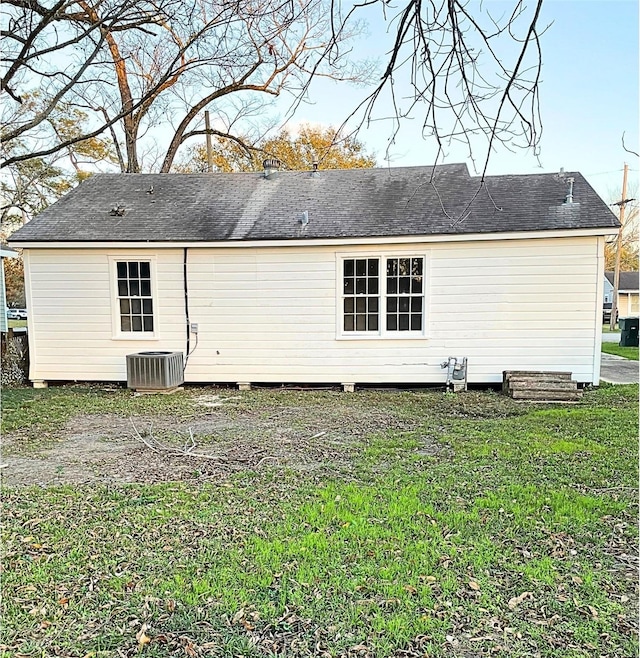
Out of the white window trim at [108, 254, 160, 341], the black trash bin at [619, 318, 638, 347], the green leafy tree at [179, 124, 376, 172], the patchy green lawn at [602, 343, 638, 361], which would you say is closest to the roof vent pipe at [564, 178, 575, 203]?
the patchy green lawn at [602, 343, 638, 361]

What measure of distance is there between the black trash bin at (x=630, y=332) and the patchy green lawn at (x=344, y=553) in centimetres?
1133

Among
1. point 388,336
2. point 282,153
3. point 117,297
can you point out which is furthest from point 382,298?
point 282,153

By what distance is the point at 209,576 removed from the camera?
9.00ft

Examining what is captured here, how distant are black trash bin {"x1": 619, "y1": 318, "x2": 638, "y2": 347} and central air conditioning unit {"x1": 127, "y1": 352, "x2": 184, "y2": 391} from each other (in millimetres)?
13891

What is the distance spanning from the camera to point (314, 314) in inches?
343

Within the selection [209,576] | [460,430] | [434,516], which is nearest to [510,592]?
[434,516]

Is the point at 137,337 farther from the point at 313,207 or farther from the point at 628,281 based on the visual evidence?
the point at 628,281

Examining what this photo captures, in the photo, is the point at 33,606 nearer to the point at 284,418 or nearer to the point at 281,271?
the point at 284,418

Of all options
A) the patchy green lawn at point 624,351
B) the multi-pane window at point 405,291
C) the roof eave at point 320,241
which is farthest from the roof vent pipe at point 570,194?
the patchy green lawn at point 624,351

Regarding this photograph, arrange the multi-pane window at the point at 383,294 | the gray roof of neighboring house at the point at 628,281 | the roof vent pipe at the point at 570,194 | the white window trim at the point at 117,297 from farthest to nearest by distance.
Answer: the gray roof of neighboring house at the point at 628,281
the white window trim at the point at 117,297
the multi-pane window at the point at 383,294
the roof vent pipe at the point at 570,194

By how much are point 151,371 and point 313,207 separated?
14.2 feet

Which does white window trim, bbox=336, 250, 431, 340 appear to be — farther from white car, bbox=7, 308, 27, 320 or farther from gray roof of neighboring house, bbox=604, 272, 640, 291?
gray roof of neighboring house, bbox=604, 272, 640, 291

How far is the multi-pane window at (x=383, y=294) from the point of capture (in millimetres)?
8547

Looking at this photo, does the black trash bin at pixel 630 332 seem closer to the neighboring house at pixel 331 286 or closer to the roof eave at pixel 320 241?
the neighboring house at pixel 331 286
